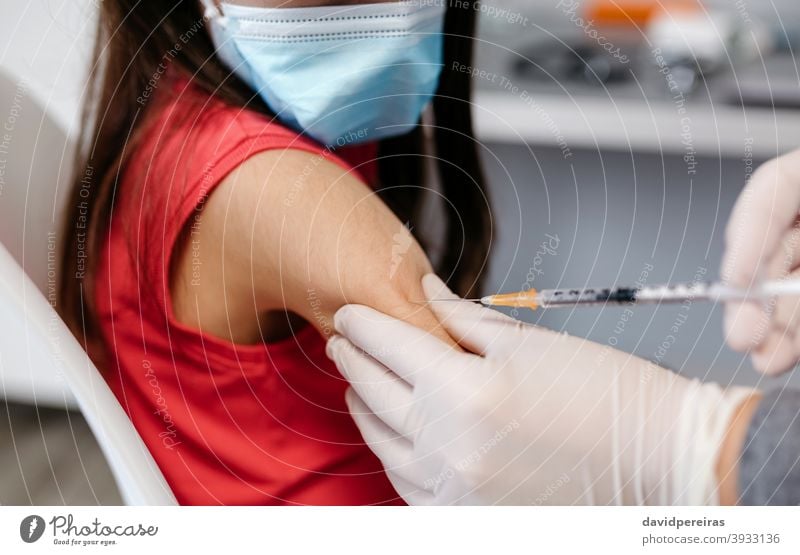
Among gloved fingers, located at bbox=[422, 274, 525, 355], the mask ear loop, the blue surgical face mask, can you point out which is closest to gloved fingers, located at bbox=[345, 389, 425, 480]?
gloved fingers, located at bbox=[422, 274, 525, 355]

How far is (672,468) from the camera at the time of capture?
0.63m

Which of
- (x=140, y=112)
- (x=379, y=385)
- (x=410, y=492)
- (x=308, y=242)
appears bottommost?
(x=410, y=492)

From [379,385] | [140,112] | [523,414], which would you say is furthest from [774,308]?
[140,112]

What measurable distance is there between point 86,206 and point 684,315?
539 mm

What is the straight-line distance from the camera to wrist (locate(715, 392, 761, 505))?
0.63m

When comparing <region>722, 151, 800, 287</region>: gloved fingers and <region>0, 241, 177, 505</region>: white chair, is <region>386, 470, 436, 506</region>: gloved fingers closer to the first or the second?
<region>0, 241, 177, 505</region>: white chair

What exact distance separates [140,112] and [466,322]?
0.33 metres

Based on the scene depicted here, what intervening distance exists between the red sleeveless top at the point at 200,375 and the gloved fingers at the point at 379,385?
3cm

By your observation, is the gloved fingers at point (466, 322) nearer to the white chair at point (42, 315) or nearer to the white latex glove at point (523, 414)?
the white latex glove at point (523, 414)

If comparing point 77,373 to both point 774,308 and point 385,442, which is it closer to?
point 385,442

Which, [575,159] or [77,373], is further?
[575,159]

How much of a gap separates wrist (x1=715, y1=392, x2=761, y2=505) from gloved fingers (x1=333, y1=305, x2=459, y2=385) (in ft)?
0.84

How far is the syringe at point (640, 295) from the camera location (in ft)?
2.05

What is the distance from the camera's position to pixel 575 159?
27.4 inches
